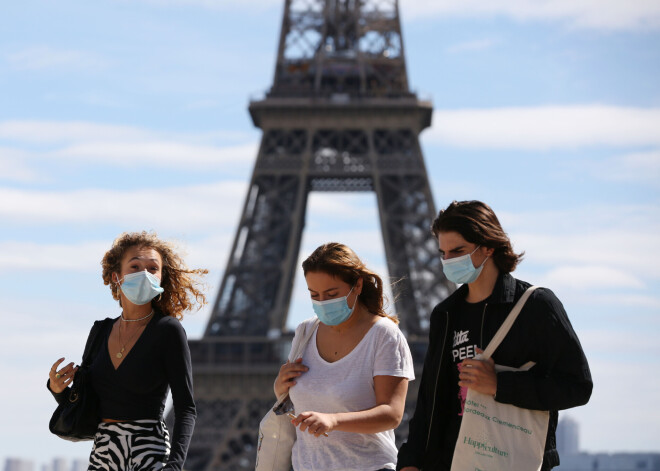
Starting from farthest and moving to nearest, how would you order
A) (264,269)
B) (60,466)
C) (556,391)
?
(60,466)
(264,269)
(556,391)

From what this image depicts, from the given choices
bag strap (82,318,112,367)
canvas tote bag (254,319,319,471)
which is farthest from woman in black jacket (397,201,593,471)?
bag strap (82,318,112,367)

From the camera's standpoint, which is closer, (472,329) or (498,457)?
(498,457)

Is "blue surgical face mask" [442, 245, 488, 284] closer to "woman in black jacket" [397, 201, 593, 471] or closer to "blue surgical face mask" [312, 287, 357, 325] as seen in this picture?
"woman in black jacket" [397, 201, 593, 471]

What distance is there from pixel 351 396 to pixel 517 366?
849 millimetres

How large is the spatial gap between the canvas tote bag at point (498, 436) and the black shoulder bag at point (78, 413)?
1976mm

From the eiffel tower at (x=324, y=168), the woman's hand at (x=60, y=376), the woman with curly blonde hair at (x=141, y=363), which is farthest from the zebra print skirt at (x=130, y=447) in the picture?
the eiffel tower at (x=324, y=168)

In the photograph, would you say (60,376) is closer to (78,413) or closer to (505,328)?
(78,413)

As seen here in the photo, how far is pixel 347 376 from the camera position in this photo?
6.05m

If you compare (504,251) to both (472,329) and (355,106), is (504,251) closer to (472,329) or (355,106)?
(472,329)

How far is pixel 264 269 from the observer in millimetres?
40812

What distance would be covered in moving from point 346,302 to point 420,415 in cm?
69

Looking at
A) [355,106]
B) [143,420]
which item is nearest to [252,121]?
[355,106]

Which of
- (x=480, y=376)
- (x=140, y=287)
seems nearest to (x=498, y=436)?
(x=480, y=376)

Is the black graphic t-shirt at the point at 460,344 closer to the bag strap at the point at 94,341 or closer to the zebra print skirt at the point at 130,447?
the zebra print skirt at the point at 130,447
